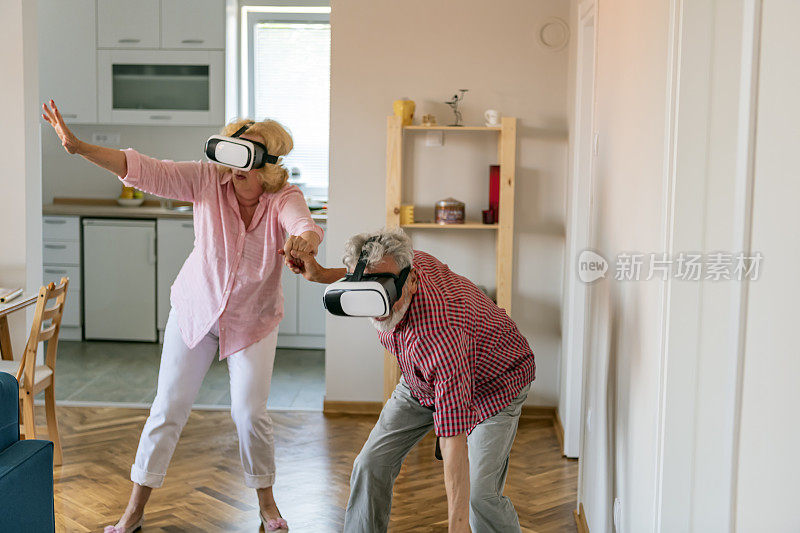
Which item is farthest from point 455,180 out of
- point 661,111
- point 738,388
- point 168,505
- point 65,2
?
point 65,2

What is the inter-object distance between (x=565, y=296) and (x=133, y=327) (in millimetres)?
3413

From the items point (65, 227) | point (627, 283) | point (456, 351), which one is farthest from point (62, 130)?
point (65, 227)

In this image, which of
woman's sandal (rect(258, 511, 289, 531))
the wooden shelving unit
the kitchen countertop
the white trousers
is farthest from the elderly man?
the kitchen countertop

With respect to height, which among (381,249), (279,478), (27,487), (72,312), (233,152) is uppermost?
(233,152)

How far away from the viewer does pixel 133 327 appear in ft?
20.5

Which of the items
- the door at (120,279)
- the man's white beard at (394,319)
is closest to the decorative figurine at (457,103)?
the man's white beard at (394,319)

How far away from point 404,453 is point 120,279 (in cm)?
429

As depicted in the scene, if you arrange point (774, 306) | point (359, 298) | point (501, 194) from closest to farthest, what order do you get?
1. point (774, 306)
2. point (359, 298)
3. point (501, 194)

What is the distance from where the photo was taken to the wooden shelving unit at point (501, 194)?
4.28 m

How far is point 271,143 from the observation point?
281 cm

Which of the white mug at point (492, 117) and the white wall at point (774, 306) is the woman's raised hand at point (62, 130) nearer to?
the white wall at point (774, 306)

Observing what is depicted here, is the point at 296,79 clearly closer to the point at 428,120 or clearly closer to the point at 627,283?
the point at 428,120

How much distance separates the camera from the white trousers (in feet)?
9.66

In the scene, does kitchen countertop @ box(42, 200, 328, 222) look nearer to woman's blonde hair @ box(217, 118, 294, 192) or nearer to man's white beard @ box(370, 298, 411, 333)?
woman's blonde hair @ box(217, 118, 294, 192)
